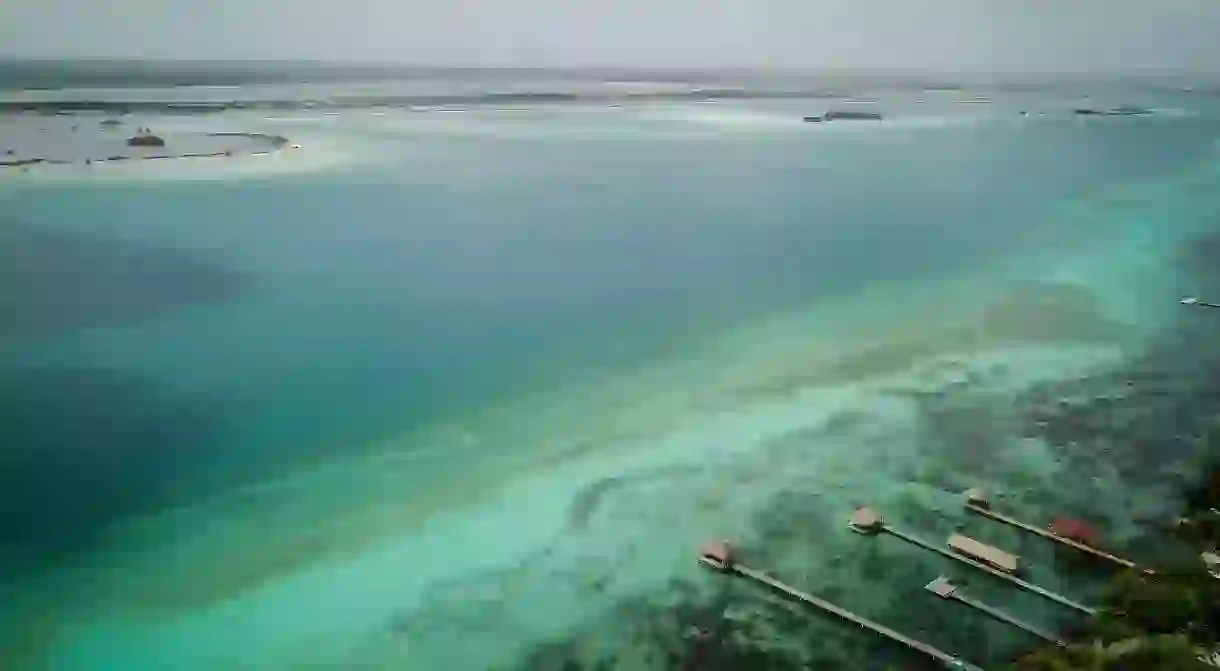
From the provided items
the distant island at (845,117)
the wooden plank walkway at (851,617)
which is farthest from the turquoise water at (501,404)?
the distant island at (845,117)

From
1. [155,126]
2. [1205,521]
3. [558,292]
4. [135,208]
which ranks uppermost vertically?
[155,126]

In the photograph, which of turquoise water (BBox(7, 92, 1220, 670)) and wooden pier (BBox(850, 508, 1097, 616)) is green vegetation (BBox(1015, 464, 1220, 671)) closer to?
wooden pier (BBox(850, 508, 1097, 616))

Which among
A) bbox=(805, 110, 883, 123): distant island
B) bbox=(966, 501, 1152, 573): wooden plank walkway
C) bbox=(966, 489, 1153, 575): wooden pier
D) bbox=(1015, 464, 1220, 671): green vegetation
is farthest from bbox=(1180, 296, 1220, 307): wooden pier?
bbox=(805, 110, 883, 123): distant island

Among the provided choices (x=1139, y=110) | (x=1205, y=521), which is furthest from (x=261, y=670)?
(x=1139, y=110)

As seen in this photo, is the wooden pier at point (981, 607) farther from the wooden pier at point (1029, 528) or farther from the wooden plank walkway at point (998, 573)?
the wooden pier at point (1029, 528)

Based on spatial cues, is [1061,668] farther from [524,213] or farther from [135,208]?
[135,208]

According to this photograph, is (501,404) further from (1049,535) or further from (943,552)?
(1049,535)
